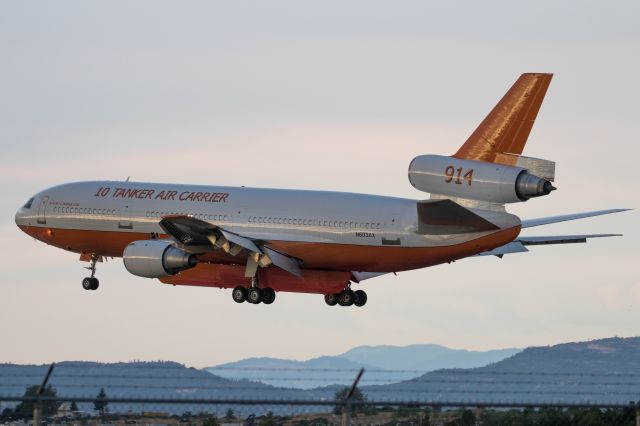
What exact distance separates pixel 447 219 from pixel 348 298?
10.4 meters

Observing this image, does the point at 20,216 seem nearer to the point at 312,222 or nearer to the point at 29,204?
the point at 29,204

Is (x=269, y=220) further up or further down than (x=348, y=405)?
further up

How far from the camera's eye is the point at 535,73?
172 ft

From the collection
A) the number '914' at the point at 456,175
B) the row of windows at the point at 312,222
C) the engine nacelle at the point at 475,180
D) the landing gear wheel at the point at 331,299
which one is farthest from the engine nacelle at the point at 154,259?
the number '914' at the point at 456,175

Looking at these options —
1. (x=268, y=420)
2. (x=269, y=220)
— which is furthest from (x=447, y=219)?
(x=268, y=420)

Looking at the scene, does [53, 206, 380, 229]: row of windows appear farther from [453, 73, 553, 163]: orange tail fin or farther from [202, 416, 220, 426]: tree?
[202, 416, 220, 426]: tree

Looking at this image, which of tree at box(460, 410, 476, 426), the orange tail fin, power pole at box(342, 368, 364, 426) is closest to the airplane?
the orange tail fin

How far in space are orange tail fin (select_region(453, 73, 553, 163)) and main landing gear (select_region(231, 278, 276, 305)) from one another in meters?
13.5

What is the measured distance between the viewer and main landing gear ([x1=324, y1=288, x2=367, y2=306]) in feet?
208

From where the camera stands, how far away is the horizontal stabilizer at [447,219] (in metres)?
52.7

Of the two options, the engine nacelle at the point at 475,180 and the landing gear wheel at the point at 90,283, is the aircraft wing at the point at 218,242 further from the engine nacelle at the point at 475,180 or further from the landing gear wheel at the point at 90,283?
the landing gear wheel at the point at 90,283

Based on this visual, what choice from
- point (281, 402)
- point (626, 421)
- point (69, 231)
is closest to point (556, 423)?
point (626, 421)

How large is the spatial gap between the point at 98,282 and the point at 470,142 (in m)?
25.1

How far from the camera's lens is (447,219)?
178ft
